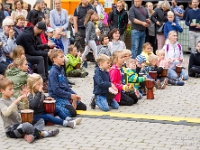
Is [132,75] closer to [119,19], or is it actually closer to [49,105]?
[49,105]

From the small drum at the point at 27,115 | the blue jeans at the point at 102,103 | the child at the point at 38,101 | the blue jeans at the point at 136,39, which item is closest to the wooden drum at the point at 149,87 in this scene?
the blue jeans at the point at 102,103

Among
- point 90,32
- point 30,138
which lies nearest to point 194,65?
point 90,32

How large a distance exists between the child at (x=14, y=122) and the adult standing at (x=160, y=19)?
10.0m

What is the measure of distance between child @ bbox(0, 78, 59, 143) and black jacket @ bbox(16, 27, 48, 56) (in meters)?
4.70

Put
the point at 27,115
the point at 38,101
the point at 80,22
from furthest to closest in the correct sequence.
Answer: the point at 80,22 → the point at 38,101 → the point at 27,115

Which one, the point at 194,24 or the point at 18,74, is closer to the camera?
the point at 18,74

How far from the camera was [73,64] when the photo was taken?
1627 cm

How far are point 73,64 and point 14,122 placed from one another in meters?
6.60

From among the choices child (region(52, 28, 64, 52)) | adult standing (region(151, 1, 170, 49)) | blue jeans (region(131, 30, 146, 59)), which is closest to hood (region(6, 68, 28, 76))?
child (region(52, 28, 64, 52))

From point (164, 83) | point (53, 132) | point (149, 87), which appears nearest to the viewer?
point (53, 132)

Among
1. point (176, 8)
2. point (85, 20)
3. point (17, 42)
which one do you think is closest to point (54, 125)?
point (17, 42)

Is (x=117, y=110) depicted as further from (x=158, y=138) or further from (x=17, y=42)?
(x=17, y=42)

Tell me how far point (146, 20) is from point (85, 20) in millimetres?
1937

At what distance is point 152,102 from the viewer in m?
12.9
